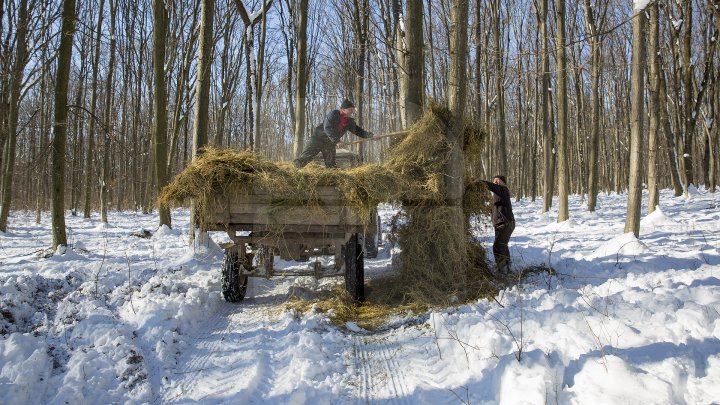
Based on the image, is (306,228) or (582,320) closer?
(582,320)

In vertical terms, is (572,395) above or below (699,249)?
below

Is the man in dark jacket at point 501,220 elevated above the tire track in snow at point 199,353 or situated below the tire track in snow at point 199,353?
above

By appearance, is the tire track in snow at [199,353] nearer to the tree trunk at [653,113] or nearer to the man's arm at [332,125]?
the man's arm at [332,125]

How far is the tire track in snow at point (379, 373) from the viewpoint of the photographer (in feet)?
10.8

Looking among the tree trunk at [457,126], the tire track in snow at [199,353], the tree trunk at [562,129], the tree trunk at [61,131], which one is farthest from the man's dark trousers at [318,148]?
the tree trunk at [562,129]

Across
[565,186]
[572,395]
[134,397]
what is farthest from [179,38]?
[572,395]

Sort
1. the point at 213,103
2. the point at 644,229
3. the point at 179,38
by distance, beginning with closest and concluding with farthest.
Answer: the point at 644,229, the point at 179,38, the point at 213,103

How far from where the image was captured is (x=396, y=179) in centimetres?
542

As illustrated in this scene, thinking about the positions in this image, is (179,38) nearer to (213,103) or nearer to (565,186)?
(213,103)

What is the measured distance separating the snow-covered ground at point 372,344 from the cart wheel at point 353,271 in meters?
0.83

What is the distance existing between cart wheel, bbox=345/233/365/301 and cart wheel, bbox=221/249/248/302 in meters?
1.44

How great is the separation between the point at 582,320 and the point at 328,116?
4894mm

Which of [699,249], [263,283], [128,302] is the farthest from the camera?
[263,283]

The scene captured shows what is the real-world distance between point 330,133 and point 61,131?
5477 mm
